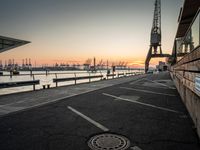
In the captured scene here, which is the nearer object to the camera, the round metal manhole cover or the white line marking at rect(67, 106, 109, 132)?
the round metal manhole cover

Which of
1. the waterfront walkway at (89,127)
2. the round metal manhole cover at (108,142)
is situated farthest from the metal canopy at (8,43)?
the round metal manhole cover at (108,142)

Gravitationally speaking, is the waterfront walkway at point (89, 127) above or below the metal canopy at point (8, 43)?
below

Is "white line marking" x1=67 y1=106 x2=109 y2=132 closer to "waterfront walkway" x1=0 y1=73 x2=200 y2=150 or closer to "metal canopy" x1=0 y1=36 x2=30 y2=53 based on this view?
"waterfront walkway" x1=0 y1=73 x2=200 y2=150

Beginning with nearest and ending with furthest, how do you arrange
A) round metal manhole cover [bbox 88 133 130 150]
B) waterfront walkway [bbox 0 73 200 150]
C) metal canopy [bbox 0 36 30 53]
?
1. round metal manhole cover [bbox 88 133 130 150]
2. waterfront walkway [bbox 0 73 200 150]
3. metal canopy [bbox 0 36 30 53]

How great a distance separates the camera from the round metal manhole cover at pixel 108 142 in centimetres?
427

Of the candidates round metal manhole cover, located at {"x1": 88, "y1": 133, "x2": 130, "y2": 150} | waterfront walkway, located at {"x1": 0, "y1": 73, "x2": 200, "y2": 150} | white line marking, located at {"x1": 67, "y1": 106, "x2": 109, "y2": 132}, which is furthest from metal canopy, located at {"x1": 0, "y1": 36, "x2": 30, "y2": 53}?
round metal manhole cover, located at {"x1": 88, "y1": 133, "x2": 130, "y2": 150}

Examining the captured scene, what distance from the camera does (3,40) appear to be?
15.5 metres

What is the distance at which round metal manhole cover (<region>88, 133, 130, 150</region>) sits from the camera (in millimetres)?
4270

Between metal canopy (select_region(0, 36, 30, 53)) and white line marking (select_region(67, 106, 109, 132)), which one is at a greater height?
metal canopy (select_region(0, 36, 30, 53))

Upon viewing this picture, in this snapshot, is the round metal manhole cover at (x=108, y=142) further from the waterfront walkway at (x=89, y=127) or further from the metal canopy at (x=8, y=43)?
the metal canopy at (x=8, y=43)

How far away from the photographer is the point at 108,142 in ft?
14.9

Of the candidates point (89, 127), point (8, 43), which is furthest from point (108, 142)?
point (8, 43)

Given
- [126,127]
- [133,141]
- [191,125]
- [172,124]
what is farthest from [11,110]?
[191,125]

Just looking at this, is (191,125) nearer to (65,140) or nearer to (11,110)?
(65,140)
